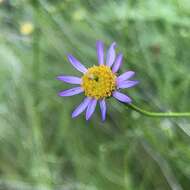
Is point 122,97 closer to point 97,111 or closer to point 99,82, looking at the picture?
point 99,82

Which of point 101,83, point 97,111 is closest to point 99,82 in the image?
point 101,83

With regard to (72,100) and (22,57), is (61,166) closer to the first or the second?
(72,100)

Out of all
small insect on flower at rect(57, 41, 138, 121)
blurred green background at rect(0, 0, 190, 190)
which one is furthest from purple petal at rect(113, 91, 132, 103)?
blurred green background at rect(0, 0, 190, 190)

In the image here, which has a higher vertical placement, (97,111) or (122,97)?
(97,111)

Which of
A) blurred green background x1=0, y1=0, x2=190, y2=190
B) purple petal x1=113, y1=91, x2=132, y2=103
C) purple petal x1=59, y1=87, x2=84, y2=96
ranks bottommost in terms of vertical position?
purple petal x1=113, y1=91, x2=132, y2=103

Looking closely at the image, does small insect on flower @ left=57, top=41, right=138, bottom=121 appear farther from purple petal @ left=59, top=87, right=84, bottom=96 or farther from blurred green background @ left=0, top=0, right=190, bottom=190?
blurred green background @ left=0, top=0, right=190, bottom=190

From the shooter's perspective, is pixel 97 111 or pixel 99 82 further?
pixel 97 111

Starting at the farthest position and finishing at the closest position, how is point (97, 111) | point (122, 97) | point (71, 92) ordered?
point (97, 111), point (71, 92), point (122, 97)
